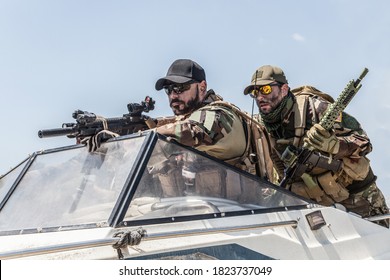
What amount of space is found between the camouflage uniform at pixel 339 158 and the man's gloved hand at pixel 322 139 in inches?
3.8

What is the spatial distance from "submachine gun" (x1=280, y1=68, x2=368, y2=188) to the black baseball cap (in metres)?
1.08

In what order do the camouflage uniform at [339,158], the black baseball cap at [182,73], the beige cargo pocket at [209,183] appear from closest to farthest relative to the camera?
the beige cargo pocket at [209,183] < the black baseball cap at [182,73] < the camouflage uniform at [339,158]

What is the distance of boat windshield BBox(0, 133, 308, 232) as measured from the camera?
2891 mm

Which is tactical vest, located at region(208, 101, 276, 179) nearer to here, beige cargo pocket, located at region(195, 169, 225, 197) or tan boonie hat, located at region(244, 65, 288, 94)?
beige cargo pocket, located at region(195, 169, 225, 197)

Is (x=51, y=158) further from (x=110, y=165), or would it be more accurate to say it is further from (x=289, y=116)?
(x=289, y=116)

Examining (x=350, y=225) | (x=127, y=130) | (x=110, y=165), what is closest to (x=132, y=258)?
(x=110, y=165)

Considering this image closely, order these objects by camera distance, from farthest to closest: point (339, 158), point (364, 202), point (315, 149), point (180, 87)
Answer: point (364, 202) → point (339, 158) → point (315, 149) → point (180, 87)

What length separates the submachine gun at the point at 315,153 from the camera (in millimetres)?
4711

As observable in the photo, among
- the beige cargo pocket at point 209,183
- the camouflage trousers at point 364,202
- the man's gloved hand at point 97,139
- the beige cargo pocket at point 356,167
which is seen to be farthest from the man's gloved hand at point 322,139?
the man's gloved hand at point 97,139

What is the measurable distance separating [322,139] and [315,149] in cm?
15

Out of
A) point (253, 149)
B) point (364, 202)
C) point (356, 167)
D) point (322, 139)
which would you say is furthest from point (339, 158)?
point (253, 149)

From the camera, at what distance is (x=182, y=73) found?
15.4ft

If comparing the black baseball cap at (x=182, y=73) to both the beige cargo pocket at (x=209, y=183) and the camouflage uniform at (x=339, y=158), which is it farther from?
the beige cargo pocket at (x=209, y=183)

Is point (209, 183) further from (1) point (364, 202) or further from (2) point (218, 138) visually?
(1) point (364, 202)
